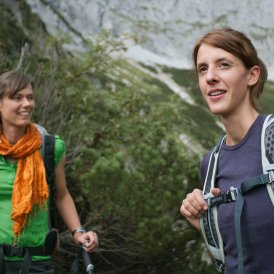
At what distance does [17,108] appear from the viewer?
3.34 metres

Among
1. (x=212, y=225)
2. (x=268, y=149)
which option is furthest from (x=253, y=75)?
(x=212, y=225)

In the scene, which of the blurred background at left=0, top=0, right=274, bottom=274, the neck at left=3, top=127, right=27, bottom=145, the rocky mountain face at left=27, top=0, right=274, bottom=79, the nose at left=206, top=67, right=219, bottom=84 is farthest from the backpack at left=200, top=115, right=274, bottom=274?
the rocky mountain face at left=27, top=0, right=274, bottom=79

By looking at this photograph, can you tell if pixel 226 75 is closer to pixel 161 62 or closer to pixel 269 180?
pixel 269 180

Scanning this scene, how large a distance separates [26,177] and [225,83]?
1617 mm

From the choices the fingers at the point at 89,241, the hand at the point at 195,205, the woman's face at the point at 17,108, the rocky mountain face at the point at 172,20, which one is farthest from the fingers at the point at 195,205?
the rocky mountain face at the point at 172,20

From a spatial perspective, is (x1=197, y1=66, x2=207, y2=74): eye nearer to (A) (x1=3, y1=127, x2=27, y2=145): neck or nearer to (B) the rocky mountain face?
(A) (x1=3, y1=127, x2=27, y2=145): neck

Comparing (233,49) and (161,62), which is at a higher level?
(161,62)

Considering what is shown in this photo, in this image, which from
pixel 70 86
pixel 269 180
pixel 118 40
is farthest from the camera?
pixel 118 40

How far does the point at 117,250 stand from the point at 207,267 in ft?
4.18

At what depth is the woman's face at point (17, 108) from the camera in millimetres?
3338

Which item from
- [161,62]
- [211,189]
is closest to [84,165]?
[211,189]

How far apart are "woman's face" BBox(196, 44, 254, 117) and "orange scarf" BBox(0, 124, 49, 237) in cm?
153

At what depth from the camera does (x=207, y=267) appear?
22.4ft

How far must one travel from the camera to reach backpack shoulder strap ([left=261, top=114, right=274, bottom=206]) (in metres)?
1.85
